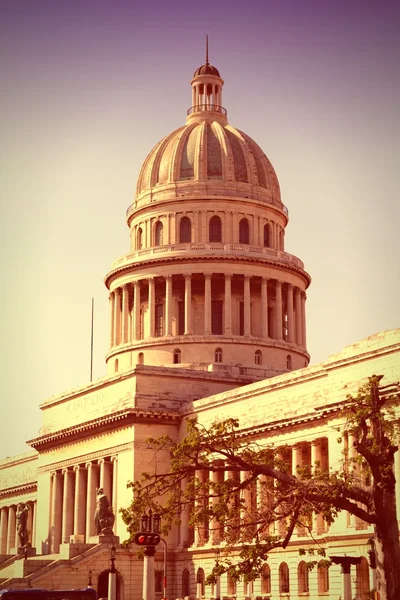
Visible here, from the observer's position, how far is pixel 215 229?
111 metres

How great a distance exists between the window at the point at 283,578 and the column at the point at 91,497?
21.1 m

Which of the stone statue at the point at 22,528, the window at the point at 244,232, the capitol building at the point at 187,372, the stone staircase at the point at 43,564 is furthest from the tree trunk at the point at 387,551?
the window at the point at 244,232

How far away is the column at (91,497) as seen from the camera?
94.9m

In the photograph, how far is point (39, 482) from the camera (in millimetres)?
105812

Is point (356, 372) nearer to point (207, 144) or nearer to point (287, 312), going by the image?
point (287, 312)

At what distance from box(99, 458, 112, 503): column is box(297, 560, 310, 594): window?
22.3 metres

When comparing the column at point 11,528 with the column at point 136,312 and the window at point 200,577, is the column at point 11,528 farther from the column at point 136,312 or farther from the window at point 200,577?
the window at point 200,577

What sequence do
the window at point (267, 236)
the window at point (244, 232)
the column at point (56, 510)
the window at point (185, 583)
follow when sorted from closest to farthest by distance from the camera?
the window at point (185, 583) → the column at point (56, 510) → the window at point (244, 232) → the window at point (267, 236)

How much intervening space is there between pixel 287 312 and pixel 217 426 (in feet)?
212

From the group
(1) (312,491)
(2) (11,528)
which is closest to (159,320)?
(2) (11,528)

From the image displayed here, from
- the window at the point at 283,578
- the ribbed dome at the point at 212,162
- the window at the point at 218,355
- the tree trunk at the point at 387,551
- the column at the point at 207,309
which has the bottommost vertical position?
the tree trunk at the point at 387,551

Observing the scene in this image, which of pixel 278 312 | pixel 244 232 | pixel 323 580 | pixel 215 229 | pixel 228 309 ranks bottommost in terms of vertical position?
pixel 323 580

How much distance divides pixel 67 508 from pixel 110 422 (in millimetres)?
11238

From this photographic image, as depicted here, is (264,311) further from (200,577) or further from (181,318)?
(200,577)
